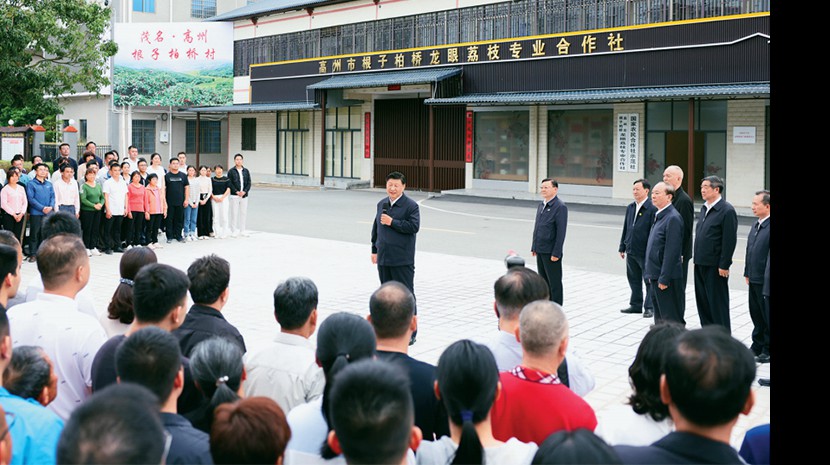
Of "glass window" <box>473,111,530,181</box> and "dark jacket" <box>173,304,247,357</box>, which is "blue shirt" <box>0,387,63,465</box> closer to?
"dark jacket" <box>173,304,247,357</box>

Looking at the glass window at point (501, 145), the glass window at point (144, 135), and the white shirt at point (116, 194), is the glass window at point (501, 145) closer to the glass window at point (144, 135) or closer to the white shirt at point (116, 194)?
the white shirt at point (116, 194)

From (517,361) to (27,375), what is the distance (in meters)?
2.52

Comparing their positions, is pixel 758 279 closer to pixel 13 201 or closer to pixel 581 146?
pixel 13 201

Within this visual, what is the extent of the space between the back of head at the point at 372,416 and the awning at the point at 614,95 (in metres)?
21.8

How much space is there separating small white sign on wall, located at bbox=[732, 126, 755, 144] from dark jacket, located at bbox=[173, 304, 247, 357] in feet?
73.5

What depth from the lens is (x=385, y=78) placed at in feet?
110

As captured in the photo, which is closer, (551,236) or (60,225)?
(60,225)

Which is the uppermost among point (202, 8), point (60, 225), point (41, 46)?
point (202, 8)

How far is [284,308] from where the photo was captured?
4848mm

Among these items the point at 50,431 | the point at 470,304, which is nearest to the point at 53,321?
the point at 50,431

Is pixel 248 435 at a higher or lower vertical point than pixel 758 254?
lower

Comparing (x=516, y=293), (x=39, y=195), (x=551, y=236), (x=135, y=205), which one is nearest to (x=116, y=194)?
(x=135, y=205)

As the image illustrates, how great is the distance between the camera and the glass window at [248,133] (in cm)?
4362
